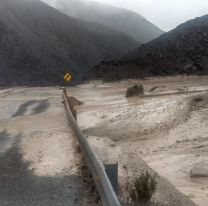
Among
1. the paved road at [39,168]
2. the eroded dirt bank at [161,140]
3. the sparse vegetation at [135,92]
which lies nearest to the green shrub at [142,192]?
the eroded dirt bank at [161,140]

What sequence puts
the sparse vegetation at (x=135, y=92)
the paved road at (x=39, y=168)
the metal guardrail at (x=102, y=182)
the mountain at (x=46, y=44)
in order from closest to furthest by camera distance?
the metal guardrail at (x=102, y=182) < the paved road at (x=39, y=168) < the sparse vegetation at (x=135, y=92) < the mountain at (x=46, y=44)

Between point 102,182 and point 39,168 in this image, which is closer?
point 102,182

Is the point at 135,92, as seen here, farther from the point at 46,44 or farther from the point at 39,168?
the point at 46,44

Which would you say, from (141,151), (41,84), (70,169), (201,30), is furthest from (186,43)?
(70,169)

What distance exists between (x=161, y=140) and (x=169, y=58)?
6171 cm

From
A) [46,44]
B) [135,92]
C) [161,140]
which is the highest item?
[161,140]

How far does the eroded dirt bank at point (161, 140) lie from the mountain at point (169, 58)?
1936 inches

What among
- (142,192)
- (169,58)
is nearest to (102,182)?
(142,192)

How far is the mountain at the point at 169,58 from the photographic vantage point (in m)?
76.2

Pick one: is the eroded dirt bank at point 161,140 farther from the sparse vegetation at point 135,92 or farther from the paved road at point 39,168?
the sparse vegetation at point 135,92

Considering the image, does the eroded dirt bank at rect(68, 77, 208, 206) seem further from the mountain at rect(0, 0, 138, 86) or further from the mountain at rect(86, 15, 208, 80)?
the mountain at rect(0, 0, 138, 86)

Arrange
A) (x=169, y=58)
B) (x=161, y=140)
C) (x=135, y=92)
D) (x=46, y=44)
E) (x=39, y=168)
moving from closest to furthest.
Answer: (x=39, y=168)
(x=161, y=140)
(x=135, y=92)
(x=169, y=58)
(x=46, y=44)

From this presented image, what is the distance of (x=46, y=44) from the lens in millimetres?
117062

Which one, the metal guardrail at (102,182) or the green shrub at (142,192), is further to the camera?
the green shrub at (142,192)
